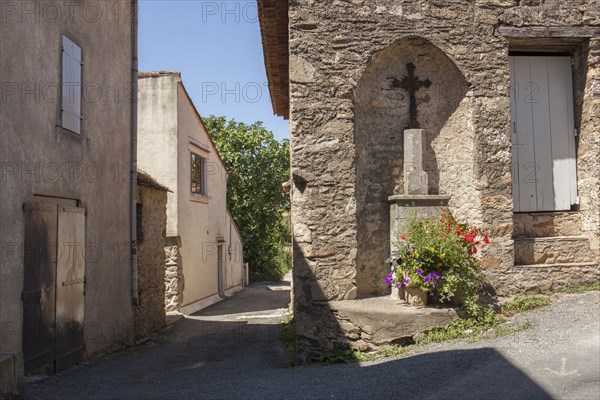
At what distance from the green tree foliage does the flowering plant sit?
2136 centimetres

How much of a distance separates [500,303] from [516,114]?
2.52m

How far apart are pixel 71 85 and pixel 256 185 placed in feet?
67.7

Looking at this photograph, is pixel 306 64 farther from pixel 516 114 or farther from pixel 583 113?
pixel 583 113

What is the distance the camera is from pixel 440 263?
6309 mm

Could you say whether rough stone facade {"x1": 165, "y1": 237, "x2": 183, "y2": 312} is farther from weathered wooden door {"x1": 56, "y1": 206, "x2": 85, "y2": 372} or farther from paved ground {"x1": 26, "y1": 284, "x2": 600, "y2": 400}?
weathered wooden door {"x1": 56, "y1": 206, "x2": 85, "y2": 372}

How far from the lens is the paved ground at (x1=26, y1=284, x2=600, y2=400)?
4.50 meters

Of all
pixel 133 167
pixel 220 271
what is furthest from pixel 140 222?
pixel 220 271

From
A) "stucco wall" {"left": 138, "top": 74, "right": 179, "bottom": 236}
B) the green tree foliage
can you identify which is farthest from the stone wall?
the green tree foliage

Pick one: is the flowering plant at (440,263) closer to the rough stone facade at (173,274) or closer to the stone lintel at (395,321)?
the stone lintel at (395,321)

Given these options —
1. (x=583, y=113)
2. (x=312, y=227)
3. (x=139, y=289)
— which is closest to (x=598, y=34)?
(x=583, y=113)

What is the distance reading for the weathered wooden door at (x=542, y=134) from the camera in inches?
296

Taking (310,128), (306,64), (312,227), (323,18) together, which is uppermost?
(323,18)

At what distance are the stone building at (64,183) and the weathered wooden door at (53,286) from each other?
0.01 metres

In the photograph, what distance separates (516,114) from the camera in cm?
754
